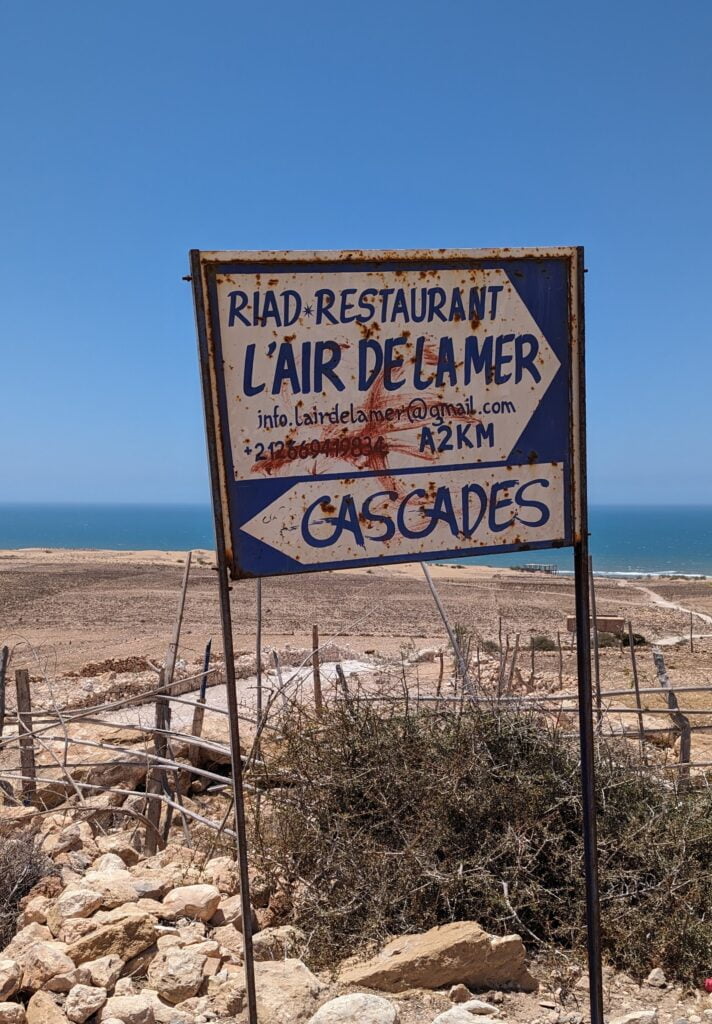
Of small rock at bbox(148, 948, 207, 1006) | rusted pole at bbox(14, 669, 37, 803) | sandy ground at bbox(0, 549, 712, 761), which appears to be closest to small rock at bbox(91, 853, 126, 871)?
small rock at bbox(148, 948, 207, 1006)

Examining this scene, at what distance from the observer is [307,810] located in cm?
435

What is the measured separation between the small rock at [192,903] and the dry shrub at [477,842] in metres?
0.42

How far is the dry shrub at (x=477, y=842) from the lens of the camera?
3723mm

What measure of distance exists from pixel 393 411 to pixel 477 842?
7.80 feet

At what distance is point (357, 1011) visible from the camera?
286 cm

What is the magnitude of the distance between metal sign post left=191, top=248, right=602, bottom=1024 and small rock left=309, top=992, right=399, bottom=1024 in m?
0.43

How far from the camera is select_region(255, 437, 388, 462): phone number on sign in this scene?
2.66 meters

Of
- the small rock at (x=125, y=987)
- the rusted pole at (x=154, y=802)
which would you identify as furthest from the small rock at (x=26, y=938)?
the rusted pole at (x=154, y=802)

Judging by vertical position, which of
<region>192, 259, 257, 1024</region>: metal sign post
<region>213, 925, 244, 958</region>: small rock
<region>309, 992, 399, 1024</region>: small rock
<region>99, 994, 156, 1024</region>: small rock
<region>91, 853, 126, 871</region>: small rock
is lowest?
<region>91, 853, 126, 871</region>: small rock

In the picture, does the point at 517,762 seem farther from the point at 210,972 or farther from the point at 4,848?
the point at 4,848

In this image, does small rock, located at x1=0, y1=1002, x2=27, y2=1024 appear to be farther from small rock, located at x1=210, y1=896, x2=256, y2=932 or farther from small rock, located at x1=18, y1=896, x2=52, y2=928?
small rock, located at x1=210, y1=896, x2=256, y2=932

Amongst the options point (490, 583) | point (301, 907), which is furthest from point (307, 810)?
point (490, 583)

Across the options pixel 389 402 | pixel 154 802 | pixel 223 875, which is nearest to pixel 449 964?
pixel 223 875

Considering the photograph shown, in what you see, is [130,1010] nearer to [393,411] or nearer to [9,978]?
[9,978]
